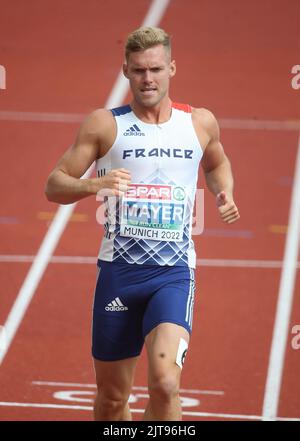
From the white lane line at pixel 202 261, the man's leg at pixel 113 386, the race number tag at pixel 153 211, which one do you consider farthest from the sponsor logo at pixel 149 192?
the white lane line at pixel 202 261

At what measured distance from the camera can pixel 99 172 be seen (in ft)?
19.4

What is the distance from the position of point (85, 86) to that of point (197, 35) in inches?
73.9

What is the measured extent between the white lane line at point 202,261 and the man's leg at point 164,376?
4.39 metres

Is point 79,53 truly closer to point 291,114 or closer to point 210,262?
point 291,114

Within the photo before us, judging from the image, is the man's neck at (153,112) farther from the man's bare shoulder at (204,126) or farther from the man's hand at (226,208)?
the man's hand at (226,208)

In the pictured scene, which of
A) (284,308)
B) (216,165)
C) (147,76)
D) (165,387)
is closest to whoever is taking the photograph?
(165,387)

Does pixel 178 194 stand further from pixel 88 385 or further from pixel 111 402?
pixel 88 385

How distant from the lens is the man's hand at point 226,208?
5805 millimetres

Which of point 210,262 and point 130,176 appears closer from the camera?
point 130,176

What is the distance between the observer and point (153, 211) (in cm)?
582

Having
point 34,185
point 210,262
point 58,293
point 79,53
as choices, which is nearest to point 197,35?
A: point 79,53

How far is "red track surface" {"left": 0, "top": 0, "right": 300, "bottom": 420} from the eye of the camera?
25.3 ft

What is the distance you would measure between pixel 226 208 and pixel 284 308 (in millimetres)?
3300

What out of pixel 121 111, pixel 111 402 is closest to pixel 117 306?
pixel 111 402
